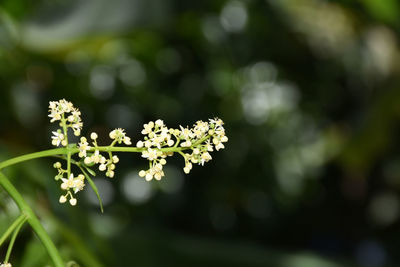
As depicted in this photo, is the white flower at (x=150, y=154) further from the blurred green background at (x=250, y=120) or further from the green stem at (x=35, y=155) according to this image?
the blurred green background at (x=250, y=120)

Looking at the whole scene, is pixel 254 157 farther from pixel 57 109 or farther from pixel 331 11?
pixel 57 109

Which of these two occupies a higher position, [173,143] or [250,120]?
[250,120]

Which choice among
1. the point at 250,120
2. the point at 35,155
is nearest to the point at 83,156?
the point at 35,155

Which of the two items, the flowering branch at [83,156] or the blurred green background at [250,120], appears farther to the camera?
the blurred green background at [250,120]

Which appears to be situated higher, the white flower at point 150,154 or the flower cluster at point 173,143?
the flower cluster at point 173,143

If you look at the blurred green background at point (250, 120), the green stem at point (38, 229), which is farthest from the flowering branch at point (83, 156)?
the blurred green background at point (250, 120)

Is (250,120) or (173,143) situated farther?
(250,120)

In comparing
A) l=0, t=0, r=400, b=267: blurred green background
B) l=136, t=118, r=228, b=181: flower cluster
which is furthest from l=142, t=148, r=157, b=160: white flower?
l=0, t=0, r=400, b=267: blurred green background

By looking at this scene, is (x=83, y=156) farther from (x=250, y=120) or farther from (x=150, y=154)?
(x=250, y=120)
